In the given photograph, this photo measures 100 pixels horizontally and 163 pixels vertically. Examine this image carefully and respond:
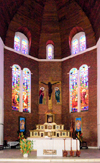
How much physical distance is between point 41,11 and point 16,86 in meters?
7.53

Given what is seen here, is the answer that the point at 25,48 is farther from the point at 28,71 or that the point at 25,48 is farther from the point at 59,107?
the point at 59,107

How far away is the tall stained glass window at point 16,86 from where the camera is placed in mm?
23062

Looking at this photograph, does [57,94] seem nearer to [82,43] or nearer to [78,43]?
[78,43]

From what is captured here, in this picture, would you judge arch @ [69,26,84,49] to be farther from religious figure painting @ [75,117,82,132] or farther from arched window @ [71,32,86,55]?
religious figure painting @ [75,117,82,132]

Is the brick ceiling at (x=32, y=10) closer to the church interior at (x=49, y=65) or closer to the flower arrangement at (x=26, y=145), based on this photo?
the church interior at (x=49, y=65)

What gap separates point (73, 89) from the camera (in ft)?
80.6

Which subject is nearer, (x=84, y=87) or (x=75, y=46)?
(x=84, y=87)

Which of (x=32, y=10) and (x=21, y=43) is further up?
(x=32, y=10)

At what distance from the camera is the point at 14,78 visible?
77.1 ft

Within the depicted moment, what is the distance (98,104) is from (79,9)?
8.65m

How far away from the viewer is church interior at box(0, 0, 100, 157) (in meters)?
22.1

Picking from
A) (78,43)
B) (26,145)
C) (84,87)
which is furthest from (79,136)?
(78,43)

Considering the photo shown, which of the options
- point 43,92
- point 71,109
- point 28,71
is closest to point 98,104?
point 71,109

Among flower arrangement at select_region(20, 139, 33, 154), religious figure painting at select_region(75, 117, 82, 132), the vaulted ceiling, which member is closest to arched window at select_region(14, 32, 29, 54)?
the vaulted ceiling
